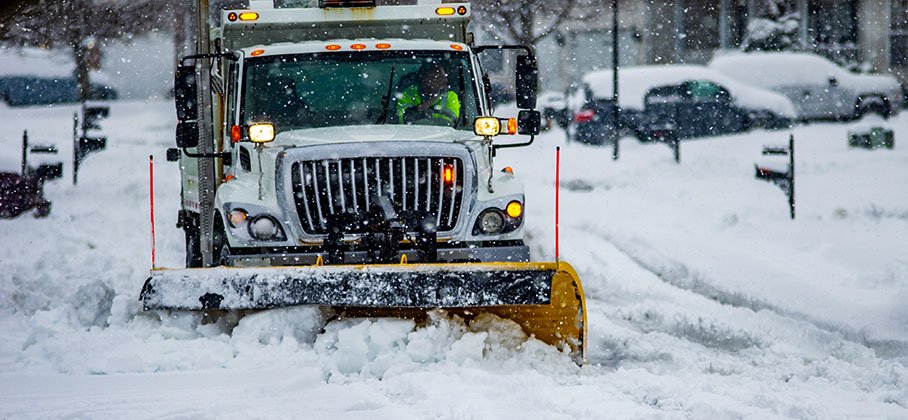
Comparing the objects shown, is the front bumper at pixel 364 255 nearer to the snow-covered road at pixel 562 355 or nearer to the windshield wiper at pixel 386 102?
the snow-covered road at pixel 562 355

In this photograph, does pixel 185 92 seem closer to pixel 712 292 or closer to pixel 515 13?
pixel 712 292

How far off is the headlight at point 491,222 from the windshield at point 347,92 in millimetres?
Result: 983

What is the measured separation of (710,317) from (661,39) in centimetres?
3388

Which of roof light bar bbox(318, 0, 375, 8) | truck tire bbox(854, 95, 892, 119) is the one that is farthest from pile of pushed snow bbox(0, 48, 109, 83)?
roof light bar bbox(318, 0, 375, 8)

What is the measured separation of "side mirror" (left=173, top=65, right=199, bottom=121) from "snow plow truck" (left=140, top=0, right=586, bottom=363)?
10 millimetres

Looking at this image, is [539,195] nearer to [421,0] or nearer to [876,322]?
[421,0]

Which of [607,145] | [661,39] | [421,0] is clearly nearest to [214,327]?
[421,0]

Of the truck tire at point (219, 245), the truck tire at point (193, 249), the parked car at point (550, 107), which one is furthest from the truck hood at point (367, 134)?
the parked car at point (550, 107)

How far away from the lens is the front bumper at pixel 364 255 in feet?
25.0

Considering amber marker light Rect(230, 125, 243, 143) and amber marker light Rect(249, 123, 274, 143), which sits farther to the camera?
amber marker light Rect(230, 125, 243, 143)

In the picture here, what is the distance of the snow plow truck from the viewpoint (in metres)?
6.70

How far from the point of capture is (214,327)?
23.1ft

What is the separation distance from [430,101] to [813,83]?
23170mm

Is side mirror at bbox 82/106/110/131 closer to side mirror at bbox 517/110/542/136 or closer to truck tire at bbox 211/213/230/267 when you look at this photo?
truck tire at bbox 211/213/230/267
